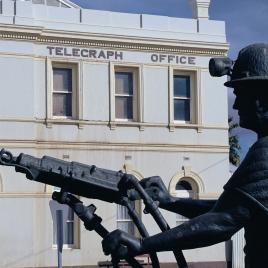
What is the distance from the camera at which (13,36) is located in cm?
2683

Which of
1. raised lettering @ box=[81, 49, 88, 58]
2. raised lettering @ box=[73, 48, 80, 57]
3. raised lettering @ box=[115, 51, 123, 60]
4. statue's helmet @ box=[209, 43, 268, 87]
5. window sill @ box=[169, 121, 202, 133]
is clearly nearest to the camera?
statue's helmet @ box=[209, 43, 268, 87]

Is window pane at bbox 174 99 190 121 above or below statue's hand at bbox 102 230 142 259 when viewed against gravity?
above

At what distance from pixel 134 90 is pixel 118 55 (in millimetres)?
1220

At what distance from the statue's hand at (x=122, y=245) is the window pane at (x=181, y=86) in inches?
1008

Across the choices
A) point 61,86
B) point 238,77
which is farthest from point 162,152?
point 238,77

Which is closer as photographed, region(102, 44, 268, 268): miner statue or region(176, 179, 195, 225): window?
region(102, 44, 268, 268): miner statue

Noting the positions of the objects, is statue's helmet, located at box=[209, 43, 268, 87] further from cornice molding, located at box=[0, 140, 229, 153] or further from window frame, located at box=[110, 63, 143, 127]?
window frame, located at box=[110, 63, 143, 127]

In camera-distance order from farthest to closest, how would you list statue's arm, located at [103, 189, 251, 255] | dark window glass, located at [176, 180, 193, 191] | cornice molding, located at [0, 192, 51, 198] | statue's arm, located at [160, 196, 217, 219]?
dark window glass, located at [176, 180, 193, 191], cornice molding, located at [0, 192, 51, 198], statue's arm, located at [160, 196, 217, 219], statue's arm, located at [103, 189, 251, 255]

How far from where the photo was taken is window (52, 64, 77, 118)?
27594 millimetres

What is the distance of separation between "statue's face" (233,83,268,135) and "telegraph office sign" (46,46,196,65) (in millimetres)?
23852

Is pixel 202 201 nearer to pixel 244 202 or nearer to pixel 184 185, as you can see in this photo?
pixel 244 202

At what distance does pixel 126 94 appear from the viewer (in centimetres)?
2852

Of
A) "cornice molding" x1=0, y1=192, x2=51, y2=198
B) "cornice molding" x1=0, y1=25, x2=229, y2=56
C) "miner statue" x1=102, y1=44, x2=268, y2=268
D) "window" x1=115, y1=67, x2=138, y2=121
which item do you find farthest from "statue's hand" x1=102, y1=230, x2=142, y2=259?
"window" x1=115, y1=67, x2=138, y2=121

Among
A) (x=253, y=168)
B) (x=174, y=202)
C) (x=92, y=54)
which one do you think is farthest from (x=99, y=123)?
Answer: (x=253, y=168)
